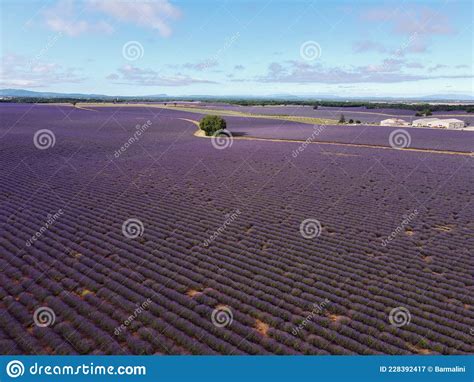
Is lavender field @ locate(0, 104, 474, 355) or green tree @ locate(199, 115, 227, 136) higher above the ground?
green tree @ locate(199, 115, 227, 136)

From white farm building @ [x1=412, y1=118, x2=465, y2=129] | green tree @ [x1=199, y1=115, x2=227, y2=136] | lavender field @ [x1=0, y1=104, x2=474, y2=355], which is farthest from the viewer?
white farm building @ [x1=412, y1=118, x2=465, y2=129]

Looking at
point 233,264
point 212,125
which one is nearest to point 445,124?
point 212,125

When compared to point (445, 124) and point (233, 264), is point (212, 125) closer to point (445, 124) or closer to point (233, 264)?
point (233, 264)

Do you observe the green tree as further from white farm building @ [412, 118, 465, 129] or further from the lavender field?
white farm building @ [412, 118, 465, 129]

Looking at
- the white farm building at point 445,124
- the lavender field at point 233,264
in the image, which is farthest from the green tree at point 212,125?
the white farm building at point 445,124

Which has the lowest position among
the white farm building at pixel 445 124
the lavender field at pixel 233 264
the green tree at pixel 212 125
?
the lavender field at pixel 233 264

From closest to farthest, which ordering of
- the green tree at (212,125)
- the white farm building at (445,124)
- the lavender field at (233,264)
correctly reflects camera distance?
the lavender field at (233,264) → the green tree at (212,125) → the white farm building at (445,124)

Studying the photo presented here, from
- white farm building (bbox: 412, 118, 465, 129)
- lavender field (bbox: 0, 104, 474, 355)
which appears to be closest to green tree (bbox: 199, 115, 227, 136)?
lavender field (bbox: 0, 104, 474, 355)

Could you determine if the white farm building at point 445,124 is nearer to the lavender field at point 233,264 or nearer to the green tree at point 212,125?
the green tree at point 212,125

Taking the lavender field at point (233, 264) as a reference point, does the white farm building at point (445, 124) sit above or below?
above

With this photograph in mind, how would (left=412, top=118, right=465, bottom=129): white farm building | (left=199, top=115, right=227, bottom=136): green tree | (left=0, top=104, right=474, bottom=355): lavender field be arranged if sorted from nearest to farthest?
(left=0, top=104, right=474, bottom=355): lavender field < (left=199, top=115, right=227, bottom=136): green tree < (left=412, top=118, right=465, bottom=129): white farm building
